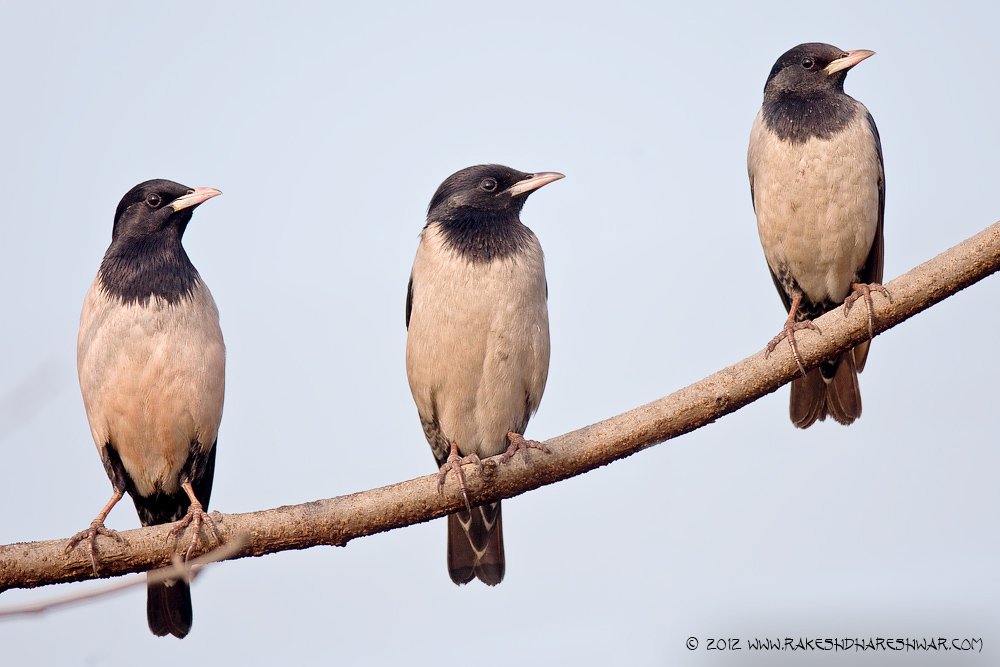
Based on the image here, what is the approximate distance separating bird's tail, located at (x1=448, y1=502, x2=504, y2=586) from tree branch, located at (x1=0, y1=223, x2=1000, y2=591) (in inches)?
44.4

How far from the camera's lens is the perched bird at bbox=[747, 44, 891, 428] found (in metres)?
7.03

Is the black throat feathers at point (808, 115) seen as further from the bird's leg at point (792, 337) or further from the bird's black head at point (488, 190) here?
the bird's leg at point (792, 337)

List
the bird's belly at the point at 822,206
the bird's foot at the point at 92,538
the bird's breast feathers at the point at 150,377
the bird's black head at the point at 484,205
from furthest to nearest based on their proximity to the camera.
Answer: the bird's belly at the point at 822,206, the bird's black head at the point at 484,205, the bird's breast feathers at the point at 150,377, the bird's foot at the point at 92,538

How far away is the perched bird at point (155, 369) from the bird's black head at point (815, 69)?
3830mm

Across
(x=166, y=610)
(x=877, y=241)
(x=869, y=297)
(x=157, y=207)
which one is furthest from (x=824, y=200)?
(x=166, y=610)

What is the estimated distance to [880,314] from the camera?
5.63 metres

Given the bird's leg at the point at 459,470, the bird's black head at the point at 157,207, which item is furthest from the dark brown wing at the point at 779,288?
the bird's black head at the point at 157,207

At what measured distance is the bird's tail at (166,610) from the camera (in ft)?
20.6

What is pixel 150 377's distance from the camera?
6.24m

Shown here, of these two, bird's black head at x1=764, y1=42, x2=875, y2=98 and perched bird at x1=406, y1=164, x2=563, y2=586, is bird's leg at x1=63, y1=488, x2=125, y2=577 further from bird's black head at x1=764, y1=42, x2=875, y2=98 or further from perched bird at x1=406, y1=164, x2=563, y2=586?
bird's black head at x1=764, y1=42, x2=875, y2=98

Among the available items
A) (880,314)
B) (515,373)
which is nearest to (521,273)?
(515,373)

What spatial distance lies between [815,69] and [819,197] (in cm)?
99

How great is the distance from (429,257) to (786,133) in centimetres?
244

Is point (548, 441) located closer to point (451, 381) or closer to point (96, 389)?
point (451, 381)
